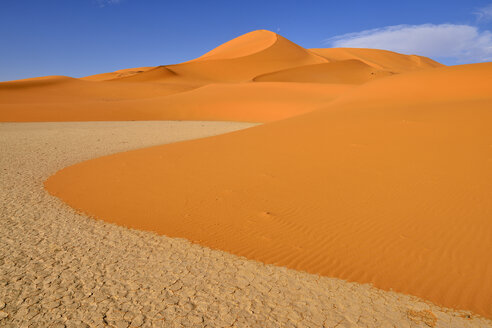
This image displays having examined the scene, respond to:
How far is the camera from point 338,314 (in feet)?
10.1

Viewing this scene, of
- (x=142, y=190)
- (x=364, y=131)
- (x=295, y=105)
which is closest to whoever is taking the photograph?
(x=142, y=190)

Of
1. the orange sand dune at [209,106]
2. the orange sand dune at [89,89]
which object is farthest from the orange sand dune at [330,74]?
the orange sand dune at [209,106]

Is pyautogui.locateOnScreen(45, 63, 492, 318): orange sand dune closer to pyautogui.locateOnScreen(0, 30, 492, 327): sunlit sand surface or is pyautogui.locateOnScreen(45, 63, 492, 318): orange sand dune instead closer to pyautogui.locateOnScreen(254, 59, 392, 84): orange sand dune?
pyautogui.locateOnScreen(0, 30, 492, 327): sunlit sand surface

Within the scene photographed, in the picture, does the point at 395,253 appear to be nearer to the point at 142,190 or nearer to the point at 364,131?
the point at 142,190

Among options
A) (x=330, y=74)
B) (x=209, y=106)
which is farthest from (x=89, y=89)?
(x=330, y=74)

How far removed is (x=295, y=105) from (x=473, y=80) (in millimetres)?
14648

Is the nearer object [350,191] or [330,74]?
[350,191]

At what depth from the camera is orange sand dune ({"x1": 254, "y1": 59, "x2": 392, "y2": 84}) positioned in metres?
57.1

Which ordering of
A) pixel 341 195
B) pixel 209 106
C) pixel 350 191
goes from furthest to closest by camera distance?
pixel 209 106
pixel 350 191
pixel 341 195

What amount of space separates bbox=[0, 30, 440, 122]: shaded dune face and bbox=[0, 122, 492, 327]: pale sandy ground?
2008 centimetres

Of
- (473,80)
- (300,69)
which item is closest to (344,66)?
(300,69)

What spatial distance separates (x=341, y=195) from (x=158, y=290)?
12.3ft

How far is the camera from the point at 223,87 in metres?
34.2

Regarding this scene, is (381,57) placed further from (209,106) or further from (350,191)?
(350,191)
